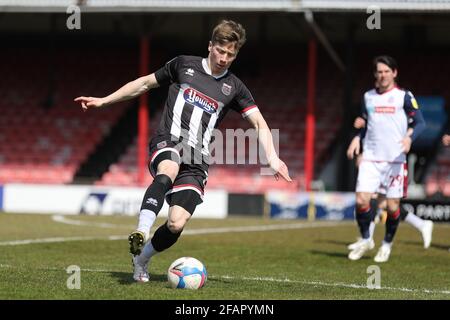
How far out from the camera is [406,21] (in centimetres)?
2403

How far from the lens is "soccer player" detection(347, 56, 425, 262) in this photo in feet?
38.6

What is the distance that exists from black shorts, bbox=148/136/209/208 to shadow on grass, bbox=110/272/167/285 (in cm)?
77

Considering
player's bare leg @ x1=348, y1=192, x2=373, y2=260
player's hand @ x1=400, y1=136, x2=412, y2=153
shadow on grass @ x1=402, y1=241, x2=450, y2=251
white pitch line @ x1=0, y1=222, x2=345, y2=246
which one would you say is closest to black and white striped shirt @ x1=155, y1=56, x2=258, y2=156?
player's hand @ x1=400, y1=136, x2=412, y2=153

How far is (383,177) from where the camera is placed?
39.1 ft

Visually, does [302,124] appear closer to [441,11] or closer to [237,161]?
[237,161]

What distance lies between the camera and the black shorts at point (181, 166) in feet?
26.6

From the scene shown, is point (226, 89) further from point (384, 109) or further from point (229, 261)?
point (384, 109)

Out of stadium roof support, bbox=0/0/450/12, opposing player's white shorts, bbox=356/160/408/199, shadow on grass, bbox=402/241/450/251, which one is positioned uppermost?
stadium roof support, bbox=0/0/450/12

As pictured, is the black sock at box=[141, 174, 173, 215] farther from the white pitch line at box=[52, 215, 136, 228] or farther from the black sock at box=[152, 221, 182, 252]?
the white pitch line at box=[52, 215, 136, 228]

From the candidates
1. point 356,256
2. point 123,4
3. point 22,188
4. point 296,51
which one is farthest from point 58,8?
point 356,256

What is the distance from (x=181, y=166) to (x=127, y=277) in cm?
121

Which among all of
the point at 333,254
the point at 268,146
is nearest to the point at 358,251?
the point at 333,254

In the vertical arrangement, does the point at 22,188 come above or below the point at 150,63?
below
